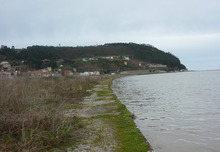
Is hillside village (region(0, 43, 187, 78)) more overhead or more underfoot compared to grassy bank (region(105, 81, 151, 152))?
more overhead

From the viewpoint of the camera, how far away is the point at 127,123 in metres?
7.09

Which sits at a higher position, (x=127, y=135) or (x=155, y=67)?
(x=155, y=67)

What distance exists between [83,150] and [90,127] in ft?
6.54

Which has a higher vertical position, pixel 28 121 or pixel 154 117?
pixel 28 121

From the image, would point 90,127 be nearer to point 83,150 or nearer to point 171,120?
point 83,150

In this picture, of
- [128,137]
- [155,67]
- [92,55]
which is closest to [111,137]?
[128,137]

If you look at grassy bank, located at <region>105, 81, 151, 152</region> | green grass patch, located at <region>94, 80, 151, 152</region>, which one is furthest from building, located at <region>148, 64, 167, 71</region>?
grassy bank, located at <region>105, 81, 151, 152</region>

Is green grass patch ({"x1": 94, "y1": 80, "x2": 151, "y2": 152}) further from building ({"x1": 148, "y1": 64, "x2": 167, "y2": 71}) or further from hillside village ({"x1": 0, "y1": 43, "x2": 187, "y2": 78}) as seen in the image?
building ({"x1": 148, "y1": 64, "x2": 167, "y2": 71})

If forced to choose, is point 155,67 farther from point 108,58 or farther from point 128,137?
point 128,137

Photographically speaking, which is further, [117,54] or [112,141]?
[117,54]

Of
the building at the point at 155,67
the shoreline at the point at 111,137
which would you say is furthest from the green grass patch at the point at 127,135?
the building at the point at 155,67

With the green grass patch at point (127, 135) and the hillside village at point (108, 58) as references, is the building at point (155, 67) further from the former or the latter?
the green grass patch at point (127, 135)

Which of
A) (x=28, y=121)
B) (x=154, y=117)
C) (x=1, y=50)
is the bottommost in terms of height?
(x=154, y=117)

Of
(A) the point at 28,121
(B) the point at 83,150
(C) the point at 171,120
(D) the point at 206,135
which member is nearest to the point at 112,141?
(B) the point at 83,150
